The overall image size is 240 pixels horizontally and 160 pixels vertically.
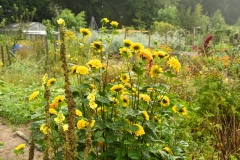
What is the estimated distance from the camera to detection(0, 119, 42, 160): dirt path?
3.18m

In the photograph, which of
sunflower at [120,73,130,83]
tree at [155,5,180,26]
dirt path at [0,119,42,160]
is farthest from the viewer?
tree at [155,5,180,26]

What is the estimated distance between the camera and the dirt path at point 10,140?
10.4 ft

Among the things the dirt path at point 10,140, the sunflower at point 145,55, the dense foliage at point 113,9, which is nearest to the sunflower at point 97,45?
the sunflower at point 145,55

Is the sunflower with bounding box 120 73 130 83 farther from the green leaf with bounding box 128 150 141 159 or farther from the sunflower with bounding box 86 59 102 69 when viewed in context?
the green leaf with bounding box 128 150 141 159

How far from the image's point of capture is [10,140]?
365 centimetres

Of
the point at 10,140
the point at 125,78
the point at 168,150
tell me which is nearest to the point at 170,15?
the point at 10,140

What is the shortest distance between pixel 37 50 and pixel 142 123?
8.29 metres

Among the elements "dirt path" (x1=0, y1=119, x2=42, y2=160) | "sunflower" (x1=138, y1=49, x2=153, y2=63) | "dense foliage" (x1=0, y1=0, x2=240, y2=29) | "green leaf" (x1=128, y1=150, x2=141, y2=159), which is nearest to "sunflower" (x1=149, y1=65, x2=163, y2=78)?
"sunflower" (x1=138, y1=49, x2=153, y2=63)

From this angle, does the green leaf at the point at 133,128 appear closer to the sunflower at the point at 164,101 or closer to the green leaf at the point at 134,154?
the green leaf at the point at 134,154

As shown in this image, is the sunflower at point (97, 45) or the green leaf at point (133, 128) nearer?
the green leaf at point (133, 128)

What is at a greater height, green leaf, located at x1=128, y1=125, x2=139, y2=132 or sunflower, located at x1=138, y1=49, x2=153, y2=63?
sunflower, located at x1=138, y1=49, x2=153, y2=63

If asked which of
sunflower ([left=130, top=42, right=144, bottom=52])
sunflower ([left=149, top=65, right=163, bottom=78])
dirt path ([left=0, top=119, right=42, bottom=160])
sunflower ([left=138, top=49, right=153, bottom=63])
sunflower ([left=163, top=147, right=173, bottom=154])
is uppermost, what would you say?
sunflower ([left=130, top=42, right=144, bottom=52])

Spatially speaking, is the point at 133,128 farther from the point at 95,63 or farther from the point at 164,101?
the point at 95,63

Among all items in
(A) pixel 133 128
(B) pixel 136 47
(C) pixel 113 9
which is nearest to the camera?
(A) pixel 133 128
